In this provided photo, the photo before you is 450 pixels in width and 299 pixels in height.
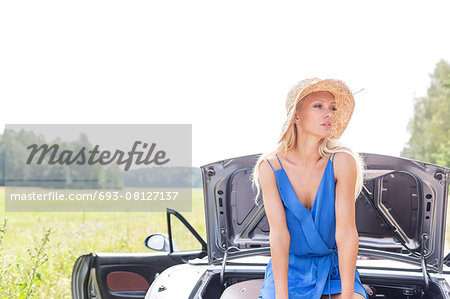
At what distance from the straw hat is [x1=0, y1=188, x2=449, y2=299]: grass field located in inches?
133

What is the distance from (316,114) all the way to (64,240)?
8183mm

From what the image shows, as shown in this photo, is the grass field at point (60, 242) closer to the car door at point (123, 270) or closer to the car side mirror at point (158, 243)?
the car door at point (123, 270)

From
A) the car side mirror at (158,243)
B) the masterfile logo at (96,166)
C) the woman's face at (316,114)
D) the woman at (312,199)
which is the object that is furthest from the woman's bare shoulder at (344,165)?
the masterfile logo at (96,166)

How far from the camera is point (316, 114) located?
2.18 metres

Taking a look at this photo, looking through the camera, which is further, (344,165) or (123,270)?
(123,270)

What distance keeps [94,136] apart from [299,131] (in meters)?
10.8

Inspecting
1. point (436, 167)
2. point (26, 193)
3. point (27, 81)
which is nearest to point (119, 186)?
point (26, 193)

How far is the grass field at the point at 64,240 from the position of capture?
6744 millimetres

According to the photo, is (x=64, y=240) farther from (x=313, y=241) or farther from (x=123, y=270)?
(x=313, y=241)

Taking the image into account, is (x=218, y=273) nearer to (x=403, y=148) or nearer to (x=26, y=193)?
(x=26, y=193)

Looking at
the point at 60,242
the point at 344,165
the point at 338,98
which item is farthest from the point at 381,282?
the point at 60,242

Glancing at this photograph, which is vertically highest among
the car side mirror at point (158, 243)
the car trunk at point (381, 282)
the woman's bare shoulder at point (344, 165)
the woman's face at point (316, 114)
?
the woman's face at point (316, 114)

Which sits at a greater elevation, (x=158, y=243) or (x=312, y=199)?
(x=312, y=199)

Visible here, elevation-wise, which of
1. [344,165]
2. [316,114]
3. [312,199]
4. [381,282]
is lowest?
[381,282]
